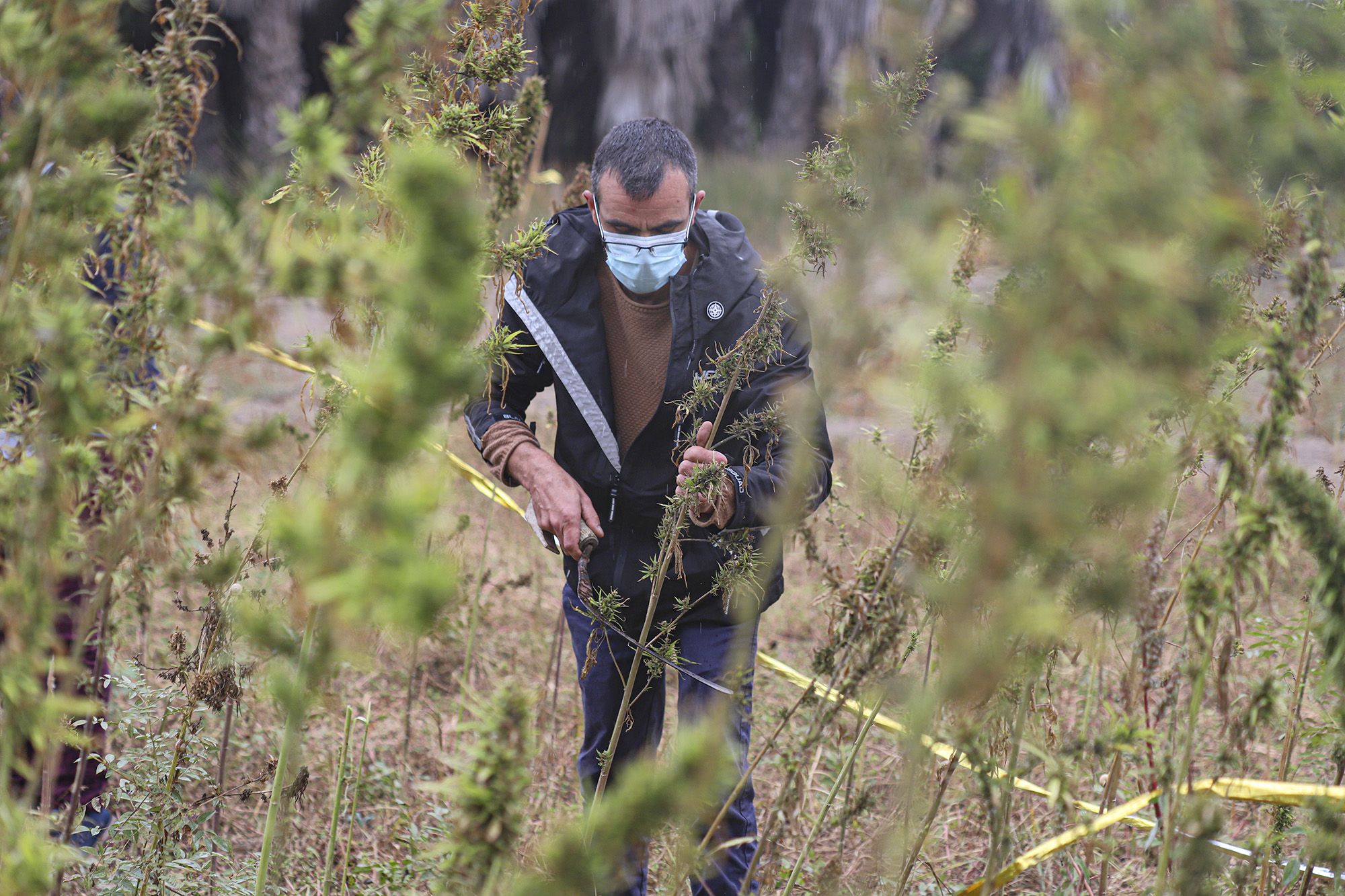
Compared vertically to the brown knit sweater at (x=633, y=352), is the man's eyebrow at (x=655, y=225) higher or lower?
higher

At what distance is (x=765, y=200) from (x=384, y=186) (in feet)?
22.1

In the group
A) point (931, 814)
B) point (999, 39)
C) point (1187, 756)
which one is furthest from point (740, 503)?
point (999, 39)

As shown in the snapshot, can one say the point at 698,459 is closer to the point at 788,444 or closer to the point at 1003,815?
the point at 788,444

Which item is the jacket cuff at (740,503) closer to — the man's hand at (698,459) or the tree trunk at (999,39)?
the man's hand at (698,459)

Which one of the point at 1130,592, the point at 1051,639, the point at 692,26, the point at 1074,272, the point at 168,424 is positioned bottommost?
the point at 692,26

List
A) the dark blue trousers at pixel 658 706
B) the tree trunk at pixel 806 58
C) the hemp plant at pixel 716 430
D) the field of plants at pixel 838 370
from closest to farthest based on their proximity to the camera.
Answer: the field of plants at pixel 838 370
the hemp plant at pixel 716 430
the dark blue trousers at pixel 658 706
the tree trunk at pixel 806 58

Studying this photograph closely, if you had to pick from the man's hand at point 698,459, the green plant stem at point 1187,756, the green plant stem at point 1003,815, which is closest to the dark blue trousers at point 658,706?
the man's hand at point 698,459

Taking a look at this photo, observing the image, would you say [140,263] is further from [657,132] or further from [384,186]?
[657,132]

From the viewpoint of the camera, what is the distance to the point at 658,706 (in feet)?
9.60

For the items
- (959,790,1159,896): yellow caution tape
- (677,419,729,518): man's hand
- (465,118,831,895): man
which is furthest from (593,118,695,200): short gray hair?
(959,790,1159,896): yellow caution tape

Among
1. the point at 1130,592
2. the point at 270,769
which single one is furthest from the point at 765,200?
the point at 1130,592

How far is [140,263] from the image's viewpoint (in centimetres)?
125

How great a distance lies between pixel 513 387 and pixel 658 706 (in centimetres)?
92

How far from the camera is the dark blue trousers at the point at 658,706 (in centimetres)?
257
